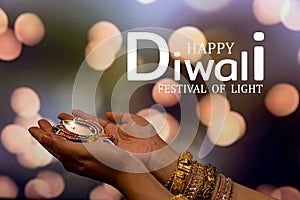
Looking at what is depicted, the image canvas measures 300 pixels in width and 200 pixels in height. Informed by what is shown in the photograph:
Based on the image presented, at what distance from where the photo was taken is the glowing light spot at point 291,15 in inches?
52.6

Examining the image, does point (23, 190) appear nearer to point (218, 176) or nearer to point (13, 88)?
point (13, 88)

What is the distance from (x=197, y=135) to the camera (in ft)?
4.55

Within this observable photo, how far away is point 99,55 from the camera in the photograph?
4.58 feet

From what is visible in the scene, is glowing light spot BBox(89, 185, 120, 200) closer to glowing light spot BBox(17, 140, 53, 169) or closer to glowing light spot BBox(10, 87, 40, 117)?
glowing light spot BBox(17, 140, 53, 169)

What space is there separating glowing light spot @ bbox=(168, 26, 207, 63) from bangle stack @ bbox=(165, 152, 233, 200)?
0.44m

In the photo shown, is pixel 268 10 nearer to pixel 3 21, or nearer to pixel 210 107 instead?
pixel 210 107

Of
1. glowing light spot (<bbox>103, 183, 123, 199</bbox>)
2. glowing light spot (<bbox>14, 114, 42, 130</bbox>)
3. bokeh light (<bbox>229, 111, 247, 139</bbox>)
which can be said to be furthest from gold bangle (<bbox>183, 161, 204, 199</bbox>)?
glowing light spot (<bbox>14, 114, 42, 130</bbox>)

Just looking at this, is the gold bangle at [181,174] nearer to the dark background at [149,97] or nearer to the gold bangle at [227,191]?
the gold bangle at [227,191]

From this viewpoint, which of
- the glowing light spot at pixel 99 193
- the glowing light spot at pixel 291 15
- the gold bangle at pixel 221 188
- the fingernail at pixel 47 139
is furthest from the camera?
the glowing light spot at pixel 99 193

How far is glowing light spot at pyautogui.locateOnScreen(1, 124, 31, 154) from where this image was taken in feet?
4.69

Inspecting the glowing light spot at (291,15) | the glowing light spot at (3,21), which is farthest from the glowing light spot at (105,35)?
the glowing light spot at (291,15)

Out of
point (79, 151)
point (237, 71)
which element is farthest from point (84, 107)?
point (79, 151)

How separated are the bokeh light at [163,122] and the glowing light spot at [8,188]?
446 mm

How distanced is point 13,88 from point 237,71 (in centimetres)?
67
